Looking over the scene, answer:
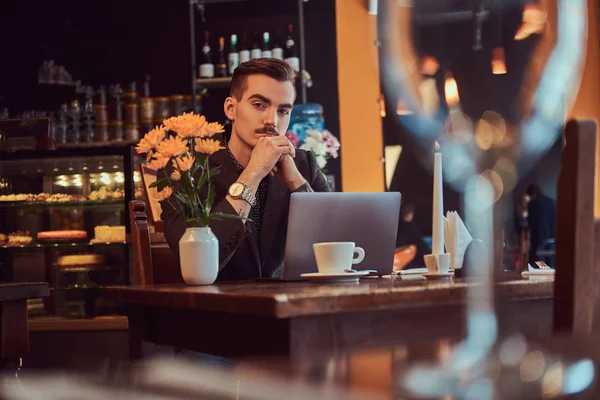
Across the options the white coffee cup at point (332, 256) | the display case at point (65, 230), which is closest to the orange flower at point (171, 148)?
the white coffee cup at point (332, 256)

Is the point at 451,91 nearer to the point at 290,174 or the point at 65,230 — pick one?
the point at 290,174

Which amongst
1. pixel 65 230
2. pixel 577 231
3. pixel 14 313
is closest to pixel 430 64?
pixel 577 231

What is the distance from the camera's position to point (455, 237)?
79.4 inches

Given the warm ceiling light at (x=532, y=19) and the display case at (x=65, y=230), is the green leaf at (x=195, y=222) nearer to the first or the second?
the warm ceiling light at (x=532, y=19)

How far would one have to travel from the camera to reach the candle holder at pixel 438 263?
1.95m

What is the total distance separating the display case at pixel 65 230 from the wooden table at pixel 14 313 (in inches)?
64.6

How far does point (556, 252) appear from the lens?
1107 millimetres

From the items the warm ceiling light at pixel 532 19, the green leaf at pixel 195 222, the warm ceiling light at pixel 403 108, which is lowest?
the green leaf at pixel 195 222

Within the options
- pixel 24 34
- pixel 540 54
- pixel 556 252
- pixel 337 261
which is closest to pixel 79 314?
pixel 24 34

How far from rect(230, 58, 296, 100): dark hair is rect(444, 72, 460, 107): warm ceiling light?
2083mm

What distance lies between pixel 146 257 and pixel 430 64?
1846mm

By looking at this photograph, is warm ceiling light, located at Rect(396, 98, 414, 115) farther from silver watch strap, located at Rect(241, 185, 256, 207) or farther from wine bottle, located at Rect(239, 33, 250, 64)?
wine bottle, located at Rect(239, 33, 250, 64)

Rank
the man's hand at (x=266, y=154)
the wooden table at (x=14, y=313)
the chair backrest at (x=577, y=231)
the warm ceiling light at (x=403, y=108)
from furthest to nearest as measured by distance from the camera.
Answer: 1. the wooden table at (x=14, y=313)
2. the man's hand at (x=266, y=154)
3. the chair backrest at (x=577, y=231)
4. the warm ceiling light at (x=403, y=108)

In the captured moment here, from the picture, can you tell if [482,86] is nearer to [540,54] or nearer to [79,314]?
[540,54]
